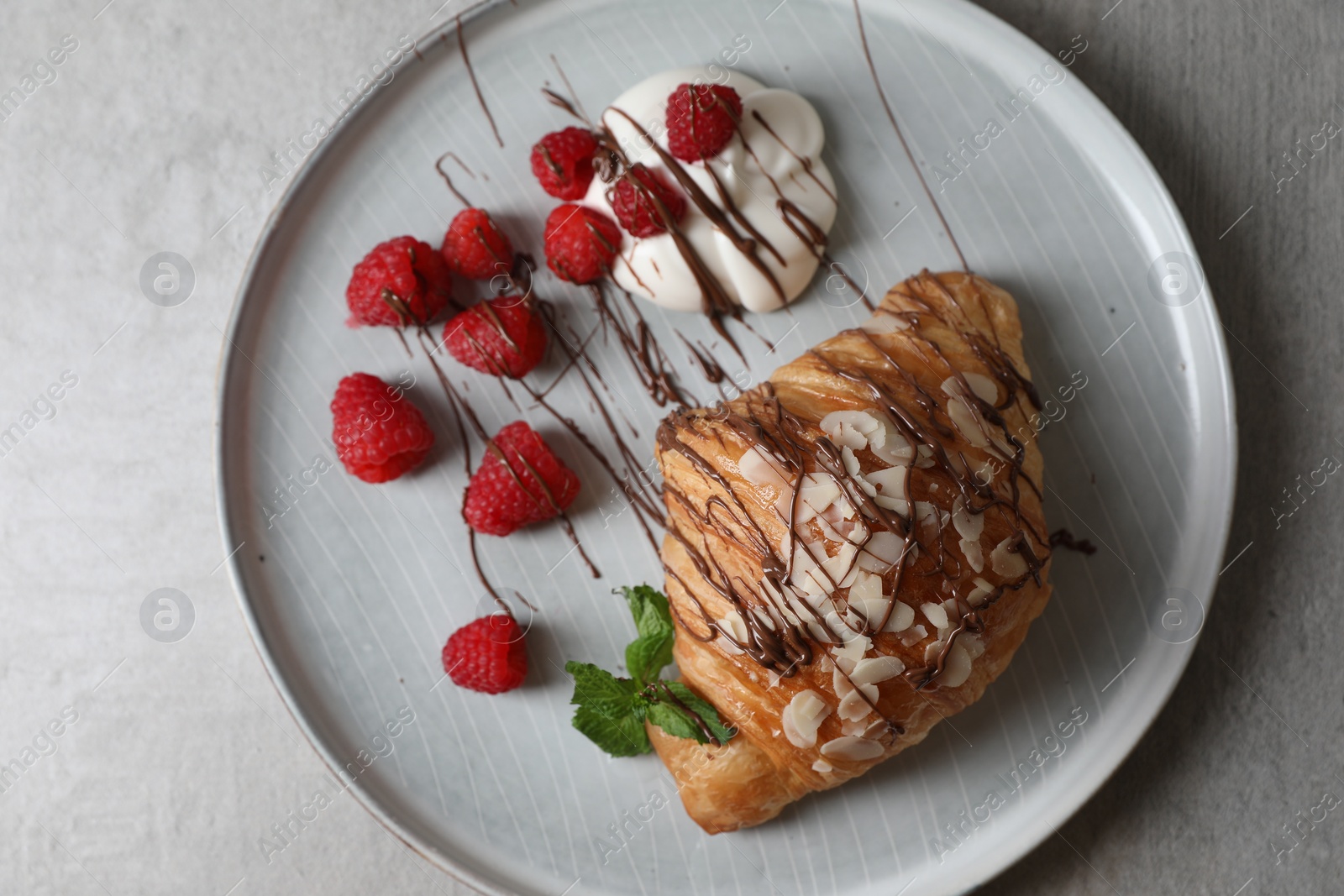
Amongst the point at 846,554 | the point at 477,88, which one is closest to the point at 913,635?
the point at 846,554

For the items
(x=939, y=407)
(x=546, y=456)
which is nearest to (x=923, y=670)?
(x=939, y=407)

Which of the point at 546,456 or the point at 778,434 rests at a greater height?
the point at 546,456

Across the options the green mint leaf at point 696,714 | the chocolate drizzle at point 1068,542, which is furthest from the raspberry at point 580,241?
the chocolate drizzle at point 1068,542

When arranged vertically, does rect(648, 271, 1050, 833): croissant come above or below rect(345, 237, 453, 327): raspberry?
below

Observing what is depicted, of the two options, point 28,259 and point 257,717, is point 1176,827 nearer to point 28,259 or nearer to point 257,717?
point 257,717

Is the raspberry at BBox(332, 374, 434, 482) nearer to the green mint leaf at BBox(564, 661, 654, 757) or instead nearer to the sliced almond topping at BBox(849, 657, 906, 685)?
the green mint leaf at BBox(564, 661, 654, 757)

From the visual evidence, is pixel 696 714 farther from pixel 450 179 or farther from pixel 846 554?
pixel 450 179

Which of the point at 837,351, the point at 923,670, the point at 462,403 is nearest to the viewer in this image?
the point at 923,670

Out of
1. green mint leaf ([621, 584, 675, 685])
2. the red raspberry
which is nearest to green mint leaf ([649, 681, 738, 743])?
green mint leaf ([621, 584, 675, 685])
